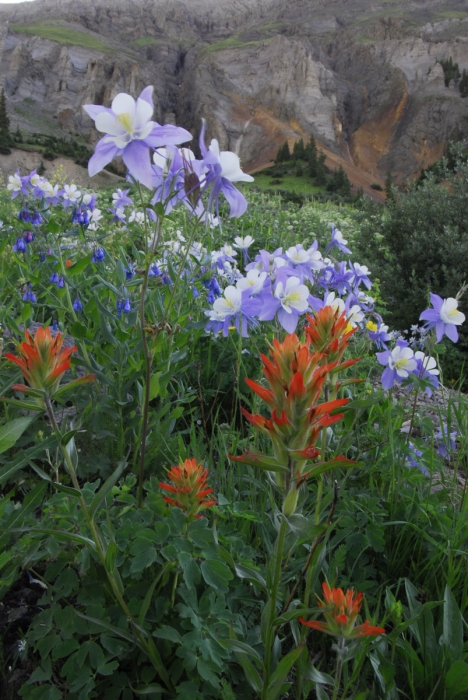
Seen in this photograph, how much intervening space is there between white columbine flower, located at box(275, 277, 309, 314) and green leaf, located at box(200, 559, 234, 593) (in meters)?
0.83

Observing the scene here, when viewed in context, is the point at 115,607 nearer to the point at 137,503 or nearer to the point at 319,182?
the point at 137,503

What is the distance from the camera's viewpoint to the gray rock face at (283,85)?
223 feet

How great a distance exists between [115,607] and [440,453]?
1446mm

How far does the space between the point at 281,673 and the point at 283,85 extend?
8571cm

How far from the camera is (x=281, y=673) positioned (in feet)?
2.88

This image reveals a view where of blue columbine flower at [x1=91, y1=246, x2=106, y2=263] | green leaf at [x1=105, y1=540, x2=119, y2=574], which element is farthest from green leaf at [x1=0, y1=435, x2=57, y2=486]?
blue columbine flower at [x1=91, y1=246, x2=106, y2=263]

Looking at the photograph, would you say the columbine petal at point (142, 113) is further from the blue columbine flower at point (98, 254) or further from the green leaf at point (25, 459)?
the blue columbine flower at point (98, 254)

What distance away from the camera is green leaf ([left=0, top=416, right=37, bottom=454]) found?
999 millimetres

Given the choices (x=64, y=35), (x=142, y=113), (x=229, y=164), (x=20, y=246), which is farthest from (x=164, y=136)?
(x=64, y=35)

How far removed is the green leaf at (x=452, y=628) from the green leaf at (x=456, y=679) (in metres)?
0.06

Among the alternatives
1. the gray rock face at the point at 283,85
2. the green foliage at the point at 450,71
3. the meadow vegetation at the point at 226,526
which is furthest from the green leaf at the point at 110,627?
the green foliage at the point at 450,71

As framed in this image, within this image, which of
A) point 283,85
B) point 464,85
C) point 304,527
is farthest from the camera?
point 283,85

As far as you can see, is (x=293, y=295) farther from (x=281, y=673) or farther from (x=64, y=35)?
(x=64, y=35)

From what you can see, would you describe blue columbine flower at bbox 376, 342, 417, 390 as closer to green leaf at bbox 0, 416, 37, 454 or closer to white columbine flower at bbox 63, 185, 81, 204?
green leaf at bbox 0, 416, 37, 454
